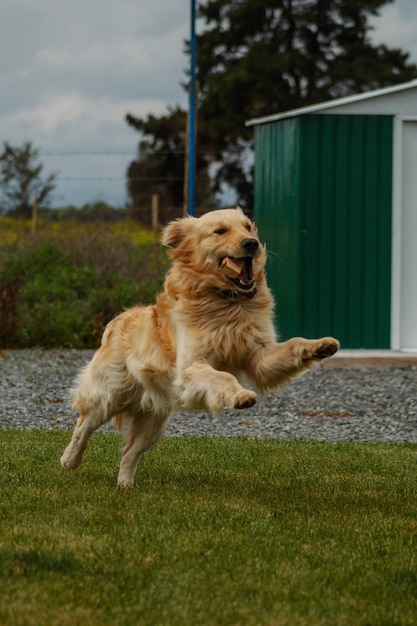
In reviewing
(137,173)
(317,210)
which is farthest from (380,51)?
(317,210)

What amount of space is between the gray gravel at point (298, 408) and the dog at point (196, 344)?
266cm

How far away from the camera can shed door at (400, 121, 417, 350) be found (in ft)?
42.1

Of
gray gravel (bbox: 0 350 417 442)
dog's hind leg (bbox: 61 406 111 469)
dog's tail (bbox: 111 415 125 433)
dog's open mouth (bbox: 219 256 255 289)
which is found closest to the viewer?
dog's open mouth (bbox: 219 256 255 289)

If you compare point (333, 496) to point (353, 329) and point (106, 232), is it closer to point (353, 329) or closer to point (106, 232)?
point (353, 329)

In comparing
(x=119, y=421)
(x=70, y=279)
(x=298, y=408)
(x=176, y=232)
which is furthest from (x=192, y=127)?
(x=176, y=232)

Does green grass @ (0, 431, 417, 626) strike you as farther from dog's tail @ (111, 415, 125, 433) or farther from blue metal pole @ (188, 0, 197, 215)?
blue metal pole @ (188, 0, 197, 215)

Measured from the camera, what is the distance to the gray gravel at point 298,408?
9.02 metres

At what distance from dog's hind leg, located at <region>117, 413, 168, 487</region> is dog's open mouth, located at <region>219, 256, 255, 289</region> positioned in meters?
1.02

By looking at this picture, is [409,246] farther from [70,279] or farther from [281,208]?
[70,279]

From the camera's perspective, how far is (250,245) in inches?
214

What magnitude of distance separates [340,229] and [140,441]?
7.09 metres

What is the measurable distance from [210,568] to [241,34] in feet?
98.9

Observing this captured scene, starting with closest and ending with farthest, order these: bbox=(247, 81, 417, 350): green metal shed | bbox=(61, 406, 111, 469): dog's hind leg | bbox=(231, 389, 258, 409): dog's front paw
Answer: bbox=(231, 389, 258, 409): dog's front paw, bbox=(61, 406, 111, 469): dog's hind leg, bbox=(247, 81, 417, 350): green metal shed

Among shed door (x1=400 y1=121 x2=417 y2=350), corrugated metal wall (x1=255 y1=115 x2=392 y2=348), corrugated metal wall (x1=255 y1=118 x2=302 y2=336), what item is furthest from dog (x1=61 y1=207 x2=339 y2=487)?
shed door (x1=400 y1=121 x2=417 y2=350)
